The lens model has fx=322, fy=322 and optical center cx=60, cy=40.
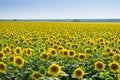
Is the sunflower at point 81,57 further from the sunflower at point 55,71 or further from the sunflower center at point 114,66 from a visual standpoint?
the sunflower at point 55,71

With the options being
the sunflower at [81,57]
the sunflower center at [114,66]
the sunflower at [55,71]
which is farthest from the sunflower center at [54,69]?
the sunflower at [81,57]

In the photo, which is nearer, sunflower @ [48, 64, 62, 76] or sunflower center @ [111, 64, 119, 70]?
sunflower @ [48, 64, 62, 76]

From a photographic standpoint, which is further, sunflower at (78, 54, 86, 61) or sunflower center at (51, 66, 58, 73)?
sunflower at (78, 54, 86, 61)

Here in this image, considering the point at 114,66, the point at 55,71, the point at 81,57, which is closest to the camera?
the point at 55,71

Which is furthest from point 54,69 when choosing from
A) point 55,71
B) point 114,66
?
point 114,66

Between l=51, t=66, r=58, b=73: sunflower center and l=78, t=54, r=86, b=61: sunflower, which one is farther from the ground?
l=51, t=66, r=58, b=73: sunflower center

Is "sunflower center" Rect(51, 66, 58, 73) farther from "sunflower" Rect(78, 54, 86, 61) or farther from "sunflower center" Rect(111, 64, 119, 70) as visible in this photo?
"sunflower" Rect(78, 54, 86, 61)

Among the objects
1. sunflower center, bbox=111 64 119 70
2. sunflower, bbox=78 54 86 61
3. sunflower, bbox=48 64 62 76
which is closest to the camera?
sunflower, bbox=48 64 62 76

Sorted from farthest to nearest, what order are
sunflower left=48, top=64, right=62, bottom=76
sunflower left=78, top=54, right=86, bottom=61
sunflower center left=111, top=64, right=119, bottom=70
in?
sunflower left=78, top=54, right=86, bottom=61 < sunflower center left=111, top=64, right=119, bottom=70 < sunflower left=48, top=64, right=62, bottom=76

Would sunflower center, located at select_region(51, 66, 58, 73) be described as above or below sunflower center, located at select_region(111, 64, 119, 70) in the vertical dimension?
above

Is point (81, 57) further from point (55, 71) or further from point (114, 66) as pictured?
point (55, 71)

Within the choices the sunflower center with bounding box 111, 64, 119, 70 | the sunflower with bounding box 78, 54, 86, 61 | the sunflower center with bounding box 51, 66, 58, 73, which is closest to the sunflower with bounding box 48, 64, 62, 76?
the sunflower center with bounding box 51, 66, 58, 73

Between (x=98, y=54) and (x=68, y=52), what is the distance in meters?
1.08

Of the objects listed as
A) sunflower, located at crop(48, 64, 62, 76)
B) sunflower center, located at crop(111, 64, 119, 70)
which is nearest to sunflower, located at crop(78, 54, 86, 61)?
sunflower center, located at crop(111, 64, 119, 70)
